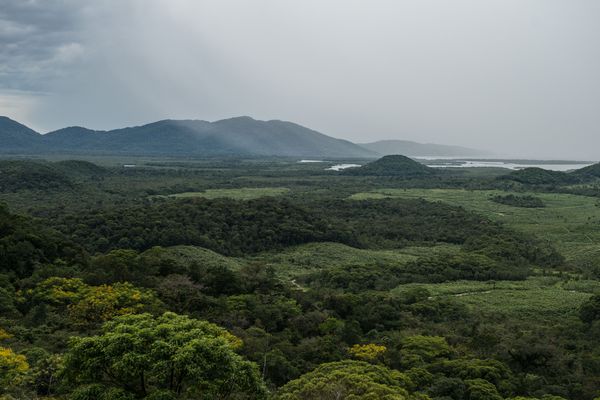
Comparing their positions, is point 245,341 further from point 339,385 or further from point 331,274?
point 331,274

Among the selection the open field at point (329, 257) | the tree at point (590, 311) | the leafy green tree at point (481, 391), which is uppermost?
the leafy green tree at point (481, 391)

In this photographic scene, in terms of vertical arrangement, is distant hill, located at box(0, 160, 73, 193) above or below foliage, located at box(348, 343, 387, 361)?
above

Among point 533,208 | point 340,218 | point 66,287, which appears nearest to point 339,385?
point 66,287

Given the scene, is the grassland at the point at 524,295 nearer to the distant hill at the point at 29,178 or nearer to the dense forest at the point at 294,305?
the dense forest at the point at 294,305

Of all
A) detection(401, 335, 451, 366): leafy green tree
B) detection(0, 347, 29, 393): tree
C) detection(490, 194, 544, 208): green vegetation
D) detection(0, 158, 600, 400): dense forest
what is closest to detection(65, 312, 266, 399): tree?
detection(0, 158, 600, 400): dense forest

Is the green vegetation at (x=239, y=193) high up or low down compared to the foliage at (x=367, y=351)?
up

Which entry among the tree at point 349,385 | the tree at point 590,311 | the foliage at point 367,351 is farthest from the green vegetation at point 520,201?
the tree at point 349,385

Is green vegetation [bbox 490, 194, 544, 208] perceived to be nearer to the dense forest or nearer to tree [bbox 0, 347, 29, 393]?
the dense forest

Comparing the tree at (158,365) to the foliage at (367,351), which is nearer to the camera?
the tree at (158,365)
